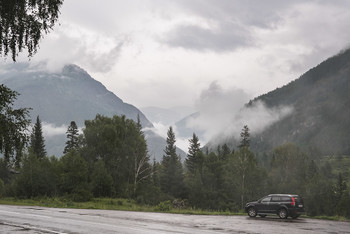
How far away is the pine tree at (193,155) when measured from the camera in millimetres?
97688

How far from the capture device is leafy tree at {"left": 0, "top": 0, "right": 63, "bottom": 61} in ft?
34.7

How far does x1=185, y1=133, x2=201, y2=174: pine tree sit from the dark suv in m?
72.2

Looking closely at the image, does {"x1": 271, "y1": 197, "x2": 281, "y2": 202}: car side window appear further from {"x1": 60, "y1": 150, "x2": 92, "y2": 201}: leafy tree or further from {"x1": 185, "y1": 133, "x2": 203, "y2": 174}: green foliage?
{"x1": 185, "y1": 133, "x2": 203, "y2": 174}: green foliage

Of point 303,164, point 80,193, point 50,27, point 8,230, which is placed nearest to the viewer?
point 50,27

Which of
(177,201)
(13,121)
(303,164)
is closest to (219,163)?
(177,201)

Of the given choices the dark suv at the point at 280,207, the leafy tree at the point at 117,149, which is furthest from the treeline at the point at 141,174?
the dark suv at the point at 280,207

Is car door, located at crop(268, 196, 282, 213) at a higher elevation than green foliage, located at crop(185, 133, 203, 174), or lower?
lower

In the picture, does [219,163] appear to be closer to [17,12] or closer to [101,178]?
[101,178]

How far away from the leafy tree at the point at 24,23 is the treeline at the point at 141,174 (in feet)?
11.2

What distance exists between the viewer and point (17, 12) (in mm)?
10664

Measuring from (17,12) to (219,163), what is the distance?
83.5 meters

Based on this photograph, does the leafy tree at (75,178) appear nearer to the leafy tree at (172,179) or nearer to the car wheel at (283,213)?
the car wheel at (283,213)

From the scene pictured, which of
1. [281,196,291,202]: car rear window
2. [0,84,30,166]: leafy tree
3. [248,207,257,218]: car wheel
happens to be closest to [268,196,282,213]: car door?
[281,196,291,202]: car rear window

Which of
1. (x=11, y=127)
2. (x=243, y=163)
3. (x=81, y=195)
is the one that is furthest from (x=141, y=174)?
(x=11, y=127)
